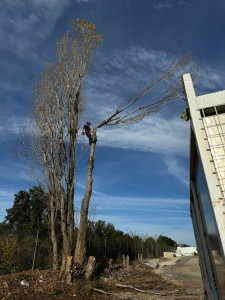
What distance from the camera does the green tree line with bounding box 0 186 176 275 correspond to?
8.28m

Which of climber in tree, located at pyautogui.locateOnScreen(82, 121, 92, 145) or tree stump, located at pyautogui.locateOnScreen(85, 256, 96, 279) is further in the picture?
climber in tree, located at pyautogui.locateOnScreen(82, 121, 92, 145)

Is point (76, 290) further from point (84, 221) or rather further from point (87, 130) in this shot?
point (87, 130)

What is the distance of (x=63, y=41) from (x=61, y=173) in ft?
20.8

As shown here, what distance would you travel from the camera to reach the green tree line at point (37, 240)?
828cm

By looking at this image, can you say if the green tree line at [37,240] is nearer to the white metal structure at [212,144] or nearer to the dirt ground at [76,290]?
the dirt ground at [76,290]

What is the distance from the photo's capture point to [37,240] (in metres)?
8.72

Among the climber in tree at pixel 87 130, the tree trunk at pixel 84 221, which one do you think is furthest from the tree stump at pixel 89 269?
the climber in tree at pixel 87 130

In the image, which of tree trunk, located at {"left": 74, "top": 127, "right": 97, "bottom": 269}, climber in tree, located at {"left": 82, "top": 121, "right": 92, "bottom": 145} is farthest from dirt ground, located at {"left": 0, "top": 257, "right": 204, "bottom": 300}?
climber in tree, located at {"left": 82, "top": 121, "right": 92, "bottom": 145}

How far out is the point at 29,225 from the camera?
49.6 ft

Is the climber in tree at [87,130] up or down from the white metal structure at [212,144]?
up

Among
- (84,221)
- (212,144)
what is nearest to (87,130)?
(84,221)

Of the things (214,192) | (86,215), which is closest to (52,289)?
(86,215)

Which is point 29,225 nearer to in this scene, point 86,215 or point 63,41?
point 86,215

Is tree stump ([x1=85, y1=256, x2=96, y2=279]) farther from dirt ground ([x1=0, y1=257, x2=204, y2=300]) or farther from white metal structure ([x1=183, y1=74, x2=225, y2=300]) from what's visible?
white metal structure ([x1=183, y1=74, x2=225, y2=300])
